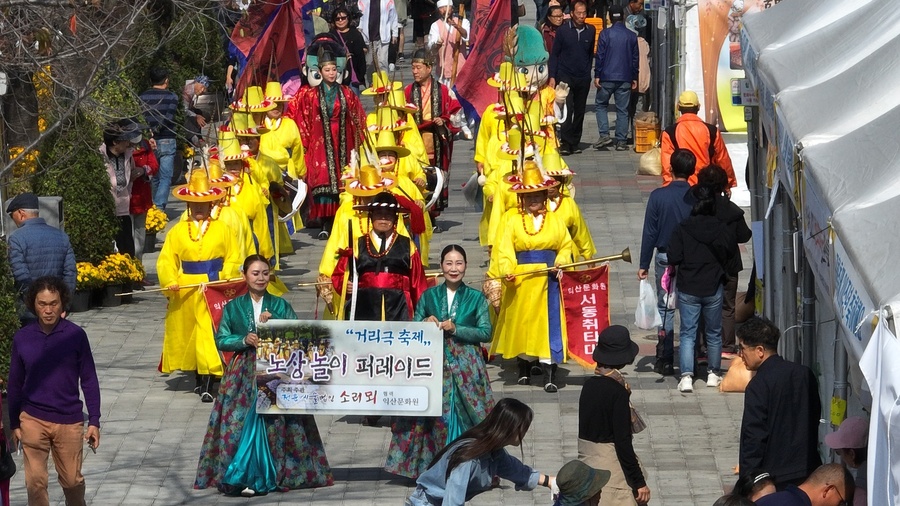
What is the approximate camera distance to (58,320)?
30.6 ft

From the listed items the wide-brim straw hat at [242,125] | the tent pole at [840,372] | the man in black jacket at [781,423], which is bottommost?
the man in black jacket at [781,423]

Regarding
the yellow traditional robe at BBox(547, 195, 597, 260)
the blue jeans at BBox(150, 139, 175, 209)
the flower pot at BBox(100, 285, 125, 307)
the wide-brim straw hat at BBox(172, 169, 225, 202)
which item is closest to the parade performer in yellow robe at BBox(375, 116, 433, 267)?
the yellow traditional robe at BBox(547, 195, 597, 260)

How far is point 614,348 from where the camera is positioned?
8.78m

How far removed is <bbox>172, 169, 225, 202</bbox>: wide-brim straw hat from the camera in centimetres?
1279

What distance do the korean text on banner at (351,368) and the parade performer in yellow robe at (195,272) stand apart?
2408mm

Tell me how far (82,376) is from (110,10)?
4.63m

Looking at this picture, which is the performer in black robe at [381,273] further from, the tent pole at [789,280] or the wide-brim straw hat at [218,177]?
the tent pole at [789,280]

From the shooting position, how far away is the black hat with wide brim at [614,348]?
8.76m

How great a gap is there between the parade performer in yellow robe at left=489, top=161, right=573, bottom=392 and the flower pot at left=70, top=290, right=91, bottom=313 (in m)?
4.75

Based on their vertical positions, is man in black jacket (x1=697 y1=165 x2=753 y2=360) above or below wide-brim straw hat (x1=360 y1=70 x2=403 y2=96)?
below

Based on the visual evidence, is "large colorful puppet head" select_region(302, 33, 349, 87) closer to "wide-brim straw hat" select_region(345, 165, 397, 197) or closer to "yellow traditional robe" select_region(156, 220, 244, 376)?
"yellow traditional robe" select_region(156, 220, 244, 376)

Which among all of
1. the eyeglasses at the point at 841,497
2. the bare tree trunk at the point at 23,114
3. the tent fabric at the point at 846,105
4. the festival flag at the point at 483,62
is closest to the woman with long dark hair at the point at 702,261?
the tent fabric at the point at 846,105

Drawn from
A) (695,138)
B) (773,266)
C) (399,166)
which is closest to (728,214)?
(773,266)

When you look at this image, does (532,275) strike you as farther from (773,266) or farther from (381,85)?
(381,85)
